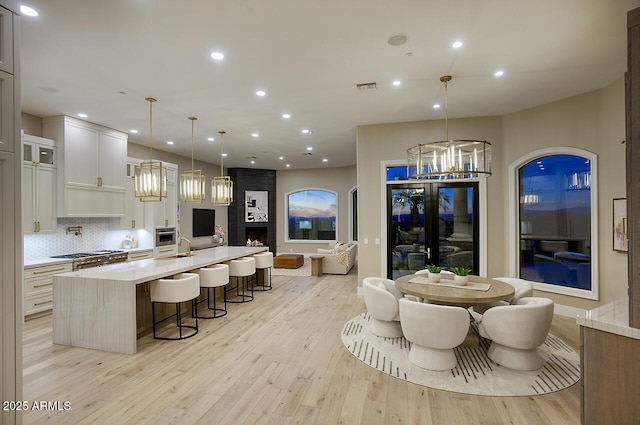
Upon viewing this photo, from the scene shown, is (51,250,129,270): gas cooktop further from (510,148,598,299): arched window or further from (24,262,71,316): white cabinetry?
(510,148,598,299): arched window

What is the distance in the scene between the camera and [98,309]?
3.69 m

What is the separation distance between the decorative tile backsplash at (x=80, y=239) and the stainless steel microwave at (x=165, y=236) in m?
0.17

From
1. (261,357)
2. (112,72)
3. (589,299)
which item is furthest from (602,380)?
(112,72)

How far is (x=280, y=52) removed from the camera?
3404mm

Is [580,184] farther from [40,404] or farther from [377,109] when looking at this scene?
[40,404]

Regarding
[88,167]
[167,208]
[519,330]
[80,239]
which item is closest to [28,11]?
[88,167]

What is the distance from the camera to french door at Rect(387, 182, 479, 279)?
5797 millimetres

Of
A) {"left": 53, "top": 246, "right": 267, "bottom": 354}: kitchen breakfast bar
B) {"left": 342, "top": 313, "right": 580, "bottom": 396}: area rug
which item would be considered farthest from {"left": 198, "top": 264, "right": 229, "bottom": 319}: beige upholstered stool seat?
{"left": 342, "top": 313, "right": 580, "bottom": 396}: area rug

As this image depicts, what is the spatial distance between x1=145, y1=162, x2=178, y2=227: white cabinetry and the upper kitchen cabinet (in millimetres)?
702

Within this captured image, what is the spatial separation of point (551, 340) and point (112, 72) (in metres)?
6.32

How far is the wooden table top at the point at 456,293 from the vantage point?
3.31m

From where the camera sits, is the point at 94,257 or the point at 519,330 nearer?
the point at 519,330

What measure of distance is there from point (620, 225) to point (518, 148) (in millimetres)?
1830

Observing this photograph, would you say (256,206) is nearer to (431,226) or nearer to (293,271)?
(293,271)
